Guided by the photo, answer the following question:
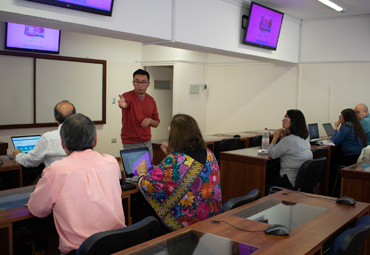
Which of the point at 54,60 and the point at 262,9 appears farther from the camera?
the point at 54,60

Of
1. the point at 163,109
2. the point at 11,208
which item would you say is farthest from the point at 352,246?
the point at 163,109

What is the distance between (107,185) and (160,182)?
19.0 inches

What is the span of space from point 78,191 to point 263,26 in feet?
13.7

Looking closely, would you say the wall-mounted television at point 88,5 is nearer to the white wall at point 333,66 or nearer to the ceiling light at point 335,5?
the ceiling light at point 335,5

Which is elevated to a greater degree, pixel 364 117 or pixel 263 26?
pixel 263 26

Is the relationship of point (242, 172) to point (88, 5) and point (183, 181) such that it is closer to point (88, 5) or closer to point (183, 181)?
point (183, 181)

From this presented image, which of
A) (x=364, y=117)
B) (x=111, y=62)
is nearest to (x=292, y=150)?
(x=364, y=117)

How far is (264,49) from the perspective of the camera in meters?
5.59

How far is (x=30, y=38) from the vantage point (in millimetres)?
5863

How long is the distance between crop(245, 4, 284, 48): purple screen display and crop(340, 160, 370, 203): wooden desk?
248 centimetres

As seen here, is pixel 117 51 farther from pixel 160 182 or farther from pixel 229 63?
pixel 160 182

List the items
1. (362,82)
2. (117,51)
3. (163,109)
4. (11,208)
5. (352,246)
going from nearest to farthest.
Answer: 1. (352,246)
2. (11,208)
3. (362,82)
4. (117,51)
5. (163,109)

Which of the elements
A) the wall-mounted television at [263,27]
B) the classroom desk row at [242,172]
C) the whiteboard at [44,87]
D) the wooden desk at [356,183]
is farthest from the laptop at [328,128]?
the whiteboard at [44,87]

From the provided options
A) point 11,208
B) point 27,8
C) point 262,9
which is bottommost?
point 11,208
